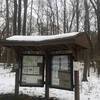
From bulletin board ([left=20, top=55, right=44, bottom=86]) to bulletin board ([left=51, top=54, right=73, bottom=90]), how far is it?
1.77 ft

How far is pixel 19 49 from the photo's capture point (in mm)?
7695

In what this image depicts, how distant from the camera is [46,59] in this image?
7.37 metres

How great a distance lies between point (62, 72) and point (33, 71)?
136 centimetres

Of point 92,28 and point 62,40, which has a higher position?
point 92,28

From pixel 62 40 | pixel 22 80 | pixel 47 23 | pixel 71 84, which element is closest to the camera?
pixel 62 40

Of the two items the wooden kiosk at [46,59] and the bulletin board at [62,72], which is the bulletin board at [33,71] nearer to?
the wooden kiosk at [46,59]

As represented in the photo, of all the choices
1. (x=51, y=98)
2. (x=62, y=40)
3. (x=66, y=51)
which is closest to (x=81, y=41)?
(x=62, y=40)

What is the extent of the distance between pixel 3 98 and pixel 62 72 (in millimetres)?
2507

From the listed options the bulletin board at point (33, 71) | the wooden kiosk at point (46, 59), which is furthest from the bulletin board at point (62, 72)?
the bulletin board at point (33, 71)

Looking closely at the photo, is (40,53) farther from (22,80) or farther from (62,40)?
(62,40)

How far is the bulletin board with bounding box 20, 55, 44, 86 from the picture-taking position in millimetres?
7520

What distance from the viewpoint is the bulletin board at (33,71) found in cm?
752

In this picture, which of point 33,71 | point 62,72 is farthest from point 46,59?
point 62,72

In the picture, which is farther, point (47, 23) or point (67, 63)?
point (47, 23)
